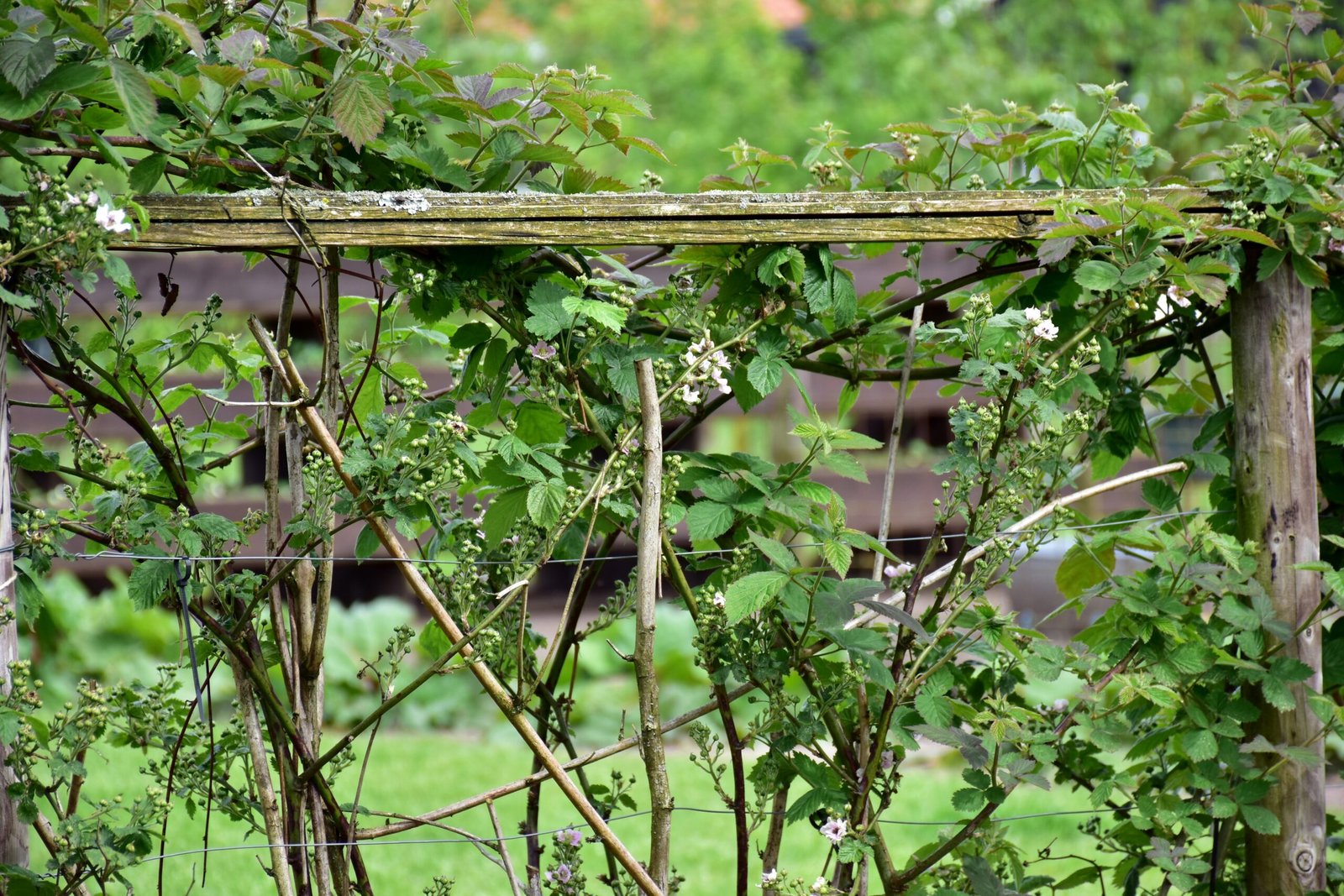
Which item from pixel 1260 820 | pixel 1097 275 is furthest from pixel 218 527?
pixel 1260 820

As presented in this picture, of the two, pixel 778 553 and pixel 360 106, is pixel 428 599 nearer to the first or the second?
pixel 778 553

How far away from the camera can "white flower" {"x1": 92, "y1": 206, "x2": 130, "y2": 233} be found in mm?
1472

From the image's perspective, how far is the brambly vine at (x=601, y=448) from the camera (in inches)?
64.5

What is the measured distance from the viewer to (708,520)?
1.81 meters

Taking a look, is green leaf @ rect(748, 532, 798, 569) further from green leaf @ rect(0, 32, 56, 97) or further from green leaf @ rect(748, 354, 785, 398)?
green leaf @ rect(0, 32, 56, 97)

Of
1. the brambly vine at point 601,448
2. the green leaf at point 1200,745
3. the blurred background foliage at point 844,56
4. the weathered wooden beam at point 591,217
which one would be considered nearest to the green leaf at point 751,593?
the brambly vine at point 601,448

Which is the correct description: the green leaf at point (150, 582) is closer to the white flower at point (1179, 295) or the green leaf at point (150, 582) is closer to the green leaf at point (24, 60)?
the green leaf at point (24, 60)

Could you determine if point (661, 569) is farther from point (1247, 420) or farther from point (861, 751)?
point (1247, 420)

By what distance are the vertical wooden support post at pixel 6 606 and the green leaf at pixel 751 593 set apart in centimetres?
96

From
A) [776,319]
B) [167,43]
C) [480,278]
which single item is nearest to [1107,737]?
[776,319]

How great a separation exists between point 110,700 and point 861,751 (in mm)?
1118

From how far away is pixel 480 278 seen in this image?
5.92ft

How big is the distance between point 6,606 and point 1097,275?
161cm

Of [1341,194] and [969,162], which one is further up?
[969,162]
